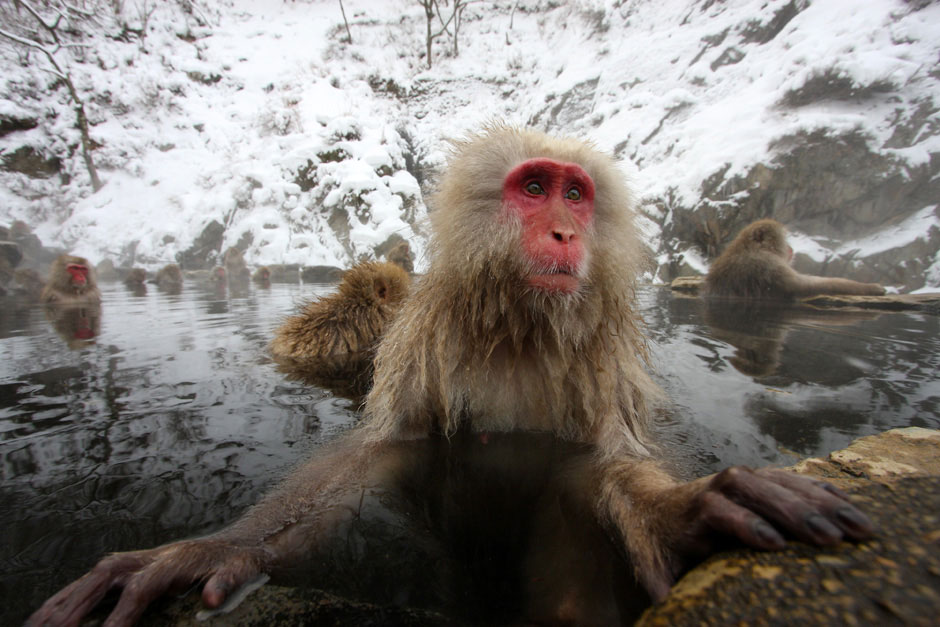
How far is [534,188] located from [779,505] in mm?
1179

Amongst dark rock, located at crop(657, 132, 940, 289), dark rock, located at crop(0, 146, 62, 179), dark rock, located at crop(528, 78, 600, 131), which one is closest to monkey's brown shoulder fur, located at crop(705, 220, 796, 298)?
dark rock, located at crop(657, 132, 940, 289)

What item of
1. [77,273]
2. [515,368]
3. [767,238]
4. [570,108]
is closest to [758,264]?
[767,238]

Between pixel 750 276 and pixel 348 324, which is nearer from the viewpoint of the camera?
pixel 348 324

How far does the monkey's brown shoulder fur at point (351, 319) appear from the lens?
3115mm

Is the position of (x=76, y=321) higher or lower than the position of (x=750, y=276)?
lower

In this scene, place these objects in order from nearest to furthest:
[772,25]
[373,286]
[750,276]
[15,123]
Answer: [373,286] < [750,276] < [772,25] < [15,123]

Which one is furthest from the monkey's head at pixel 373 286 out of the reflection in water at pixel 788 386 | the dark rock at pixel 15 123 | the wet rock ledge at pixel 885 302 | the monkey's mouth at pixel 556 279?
the dark rock at pixel 15 123

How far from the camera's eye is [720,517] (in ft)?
2.66

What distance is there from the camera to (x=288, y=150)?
48.3ft

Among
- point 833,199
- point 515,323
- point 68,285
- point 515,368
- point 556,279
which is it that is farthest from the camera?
point 833,199

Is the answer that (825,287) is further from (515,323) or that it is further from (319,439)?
(319,439)

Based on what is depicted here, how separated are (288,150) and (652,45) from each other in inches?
531

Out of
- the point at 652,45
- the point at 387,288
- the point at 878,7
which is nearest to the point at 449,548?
the point at 387,288

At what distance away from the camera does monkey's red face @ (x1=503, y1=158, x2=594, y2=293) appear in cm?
137
